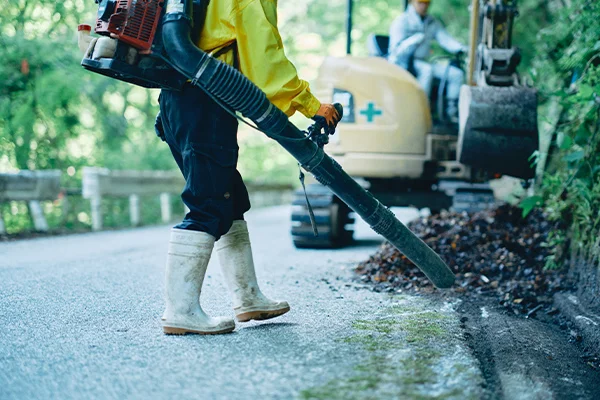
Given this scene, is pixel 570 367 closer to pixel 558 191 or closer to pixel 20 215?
pixel 558 191

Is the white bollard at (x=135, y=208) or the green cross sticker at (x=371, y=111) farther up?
the green cross sticker at (x=371, y=111)

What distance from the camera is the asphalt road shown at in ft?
8.15

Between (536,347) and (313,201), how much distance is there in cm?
518

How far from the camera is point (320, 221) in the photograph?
844cm

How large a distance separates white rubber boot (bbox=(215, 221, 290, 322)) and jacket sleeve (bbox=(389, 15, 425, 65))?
503 cm

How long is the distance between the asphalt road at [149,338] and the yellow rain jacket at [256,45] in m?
1.19

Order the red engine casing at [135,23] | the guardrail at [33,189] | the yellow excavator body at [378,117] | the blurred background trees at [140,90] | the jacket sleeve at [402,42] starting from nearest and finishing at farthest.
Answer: the red engine casing at [135,23] → the blurred background trees at [140,90] → the yellow excavator body at [378,117] → the jacket sleeve at [402,42] → the guardrail at [33,189]

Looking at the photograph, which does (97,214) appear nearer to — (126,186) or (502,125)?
(126,186)

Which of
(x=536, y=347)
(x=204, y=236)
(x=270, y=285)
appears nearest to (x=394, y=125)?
(x=270, y=285)

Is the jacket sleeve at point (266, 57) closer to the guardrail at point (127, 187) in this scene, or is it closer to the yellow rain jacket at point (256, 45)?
Result: the yellow rain jacket at point (256, 45)

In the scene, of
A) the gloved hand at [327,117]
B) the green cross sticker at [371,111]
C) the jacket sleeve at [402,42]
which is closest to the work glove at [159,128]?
the gloved hand at [327,117]

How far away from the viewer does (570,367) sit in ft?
11.2

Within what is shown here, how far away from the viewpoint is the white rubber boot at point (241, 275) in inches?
141

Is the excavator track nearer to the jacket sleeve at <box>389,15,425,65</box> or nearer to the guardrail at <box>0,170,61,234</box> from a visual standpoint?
the jacket sleeve at <box>389,15,425,65</box>
